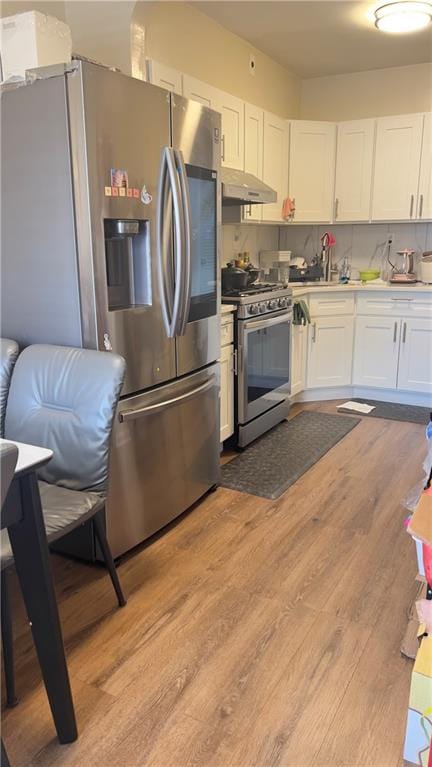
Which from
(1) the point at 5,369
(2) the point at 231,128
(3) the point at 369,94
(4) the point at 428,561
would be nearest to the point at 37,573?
(1) the point at 5,369

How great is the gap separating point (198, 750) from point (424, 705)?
0.59 meters

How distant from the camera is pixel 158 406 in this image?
7.77ft

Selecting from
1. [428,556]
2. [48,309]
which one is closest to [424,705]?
[428,556]

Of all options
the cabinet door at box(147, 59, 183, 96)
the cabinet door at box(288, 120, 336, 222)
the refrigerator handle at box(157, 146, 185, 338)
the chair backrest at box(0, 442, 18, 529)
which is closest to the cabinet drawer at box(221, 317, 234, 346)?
the refrigerator handle at box(157, 146, 185, 338)

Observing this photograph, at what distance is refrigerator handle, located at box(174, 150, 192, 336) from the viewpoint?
2.28 meters

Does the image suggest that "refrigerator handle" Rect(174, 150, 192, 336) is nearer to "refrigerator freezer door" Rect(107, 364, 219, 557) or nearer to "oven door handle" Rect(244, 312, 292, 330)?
"refrigerator freezer door" Rect(107, 364, 219, 557)

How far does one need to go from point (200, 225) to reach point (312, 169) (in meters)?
2.30

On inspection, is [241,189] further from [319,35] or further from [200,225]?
[319,35]

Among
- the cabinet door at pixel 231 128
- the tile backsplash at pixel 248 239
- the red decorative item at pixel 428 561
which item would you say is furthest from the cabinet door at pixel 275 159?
the red decorative item at pixel 428 561

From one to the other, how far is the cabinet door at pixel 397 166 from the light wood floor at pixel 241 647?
8.68 ft

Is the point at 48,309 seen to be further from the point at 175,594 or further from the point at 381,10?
the point at 381,10

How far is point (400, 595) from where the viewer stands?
208 centimetres

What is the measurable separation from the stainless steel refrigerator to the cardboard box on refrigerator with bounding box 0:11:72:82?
23 centimetres

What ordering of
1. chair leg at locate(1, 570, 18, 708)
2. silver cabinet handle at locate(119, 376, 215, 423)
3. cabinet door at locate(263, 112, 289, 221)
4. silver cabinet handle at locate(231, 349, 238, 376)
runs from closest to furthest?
chair leg at locate(1, 570, 18, 708), silver cabinet handle at locate(119, 376, 215, 423), silver cabinet handle at locate(231, 349, 238, 376), cabinet door at locate(263, 112, 289, 221)
